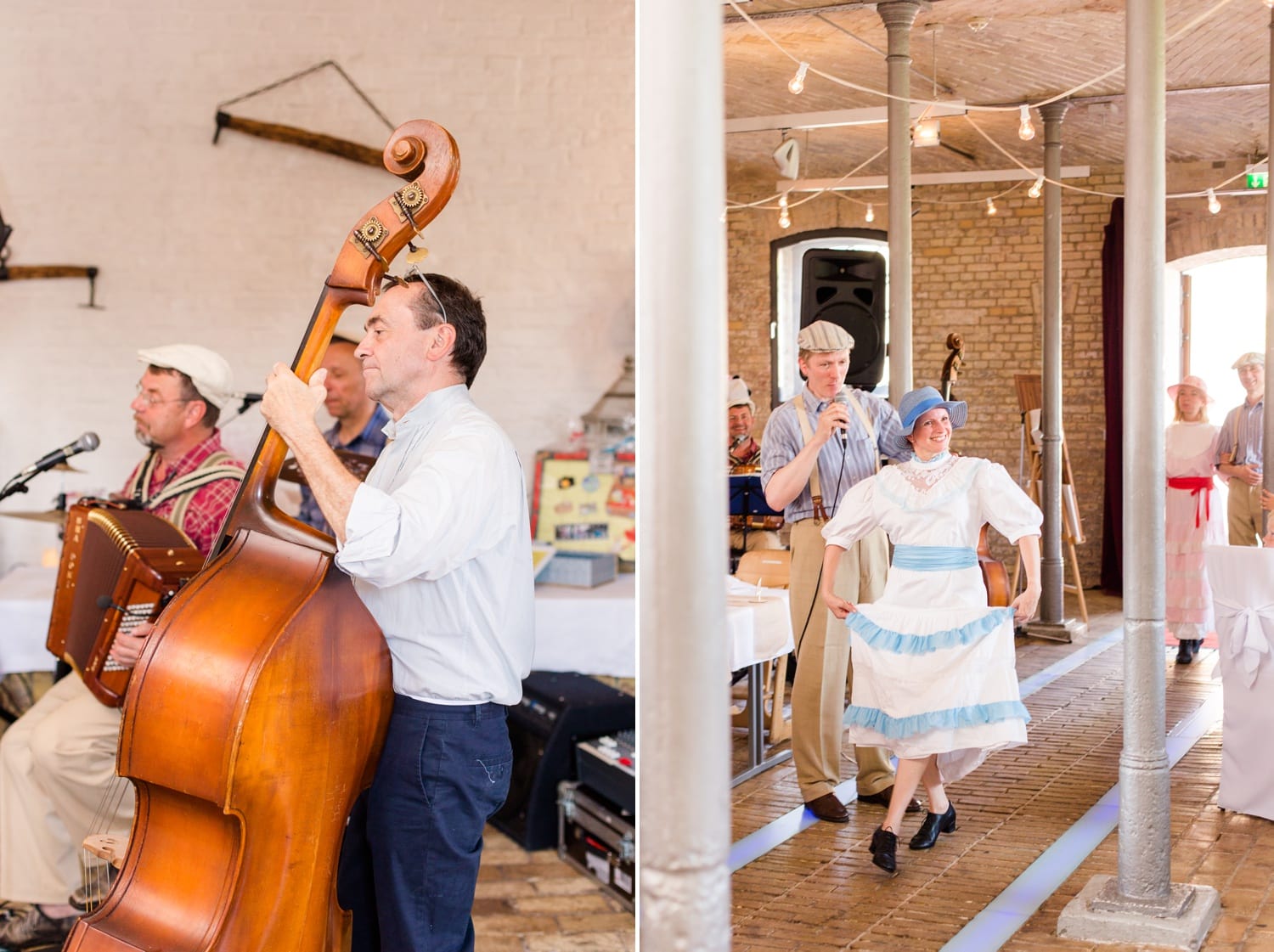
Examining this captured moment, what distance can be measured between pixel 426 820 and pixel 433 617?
1.06 ft

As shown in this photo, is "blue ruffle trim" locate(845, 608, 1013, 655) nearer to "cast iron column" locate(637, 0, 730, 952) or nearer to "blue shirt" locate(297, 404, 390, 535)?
"blue shirt" locate(297, 404, 390, 535)

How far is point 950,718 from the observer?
3.91 meters

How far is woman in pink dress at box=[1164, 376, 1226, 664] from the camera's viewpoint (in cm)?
777

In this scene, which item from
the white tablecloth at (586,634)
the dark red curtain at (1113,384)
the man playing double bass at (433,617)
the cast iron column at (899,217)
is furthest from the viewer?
the dark red curtain at (1113,384)

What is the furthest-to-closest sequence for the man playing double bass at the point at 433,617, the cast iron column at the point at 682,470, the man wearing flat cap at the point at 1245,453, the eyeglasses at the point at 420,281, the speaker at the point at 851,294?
the speaker at the point at 851,294 < the man wearing flat cap at the point at 1245,453 < the eyeglasses at the point at 420,281 < the man playing double bass at the point at 433,617 < the cast iron column at the point at 682,470

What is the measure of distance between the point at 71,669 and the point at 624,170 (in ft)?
7.62

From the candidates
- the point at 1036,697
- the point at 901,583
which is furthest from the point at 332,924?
the point at 1036,697

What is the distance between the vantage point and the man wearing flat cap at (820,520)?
4.34 m

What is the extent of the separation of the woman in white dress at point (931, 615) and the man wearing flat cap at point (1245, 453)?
4.07 metres

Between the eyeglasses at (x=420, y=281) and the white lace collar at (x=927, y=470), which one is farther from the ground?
the eyeglasses at (x=420, y=281)

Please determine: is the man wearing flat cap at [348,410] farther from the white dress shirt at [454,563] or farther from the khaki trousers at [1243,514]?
the khaki trousers at [1243,514]

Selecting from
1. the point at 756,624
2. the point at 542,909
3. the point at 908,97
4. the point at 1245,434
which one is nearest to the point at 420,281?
the point at 542,909

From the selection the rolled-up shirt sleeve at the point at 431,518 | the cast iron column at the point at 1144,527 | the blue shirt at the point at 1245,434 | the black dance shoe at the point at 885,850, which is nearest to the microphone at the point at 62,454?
the rolled-up shirt sleeve at the point at 431,518

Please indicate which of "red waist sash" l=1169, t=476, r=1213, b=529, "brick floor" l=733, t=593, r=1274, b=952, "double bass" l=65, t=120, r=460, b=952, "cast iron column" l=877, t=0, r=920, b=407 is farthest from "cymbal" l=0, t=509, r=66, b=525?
"red waist sash" l=1169, t=476, r=1213, b=529
